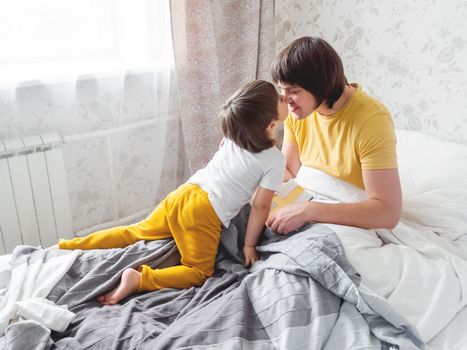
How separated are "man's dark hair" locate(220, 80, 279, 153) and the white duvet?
11.1 inches

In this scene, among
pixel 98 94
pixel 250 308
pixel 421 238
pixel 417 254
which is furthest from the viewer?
pixel 98 94

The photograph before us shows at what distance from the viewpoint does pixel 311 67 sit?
128 cm

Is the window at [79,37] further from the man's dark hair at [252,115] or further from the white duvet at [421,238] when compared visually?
the white duvet at [421,238]

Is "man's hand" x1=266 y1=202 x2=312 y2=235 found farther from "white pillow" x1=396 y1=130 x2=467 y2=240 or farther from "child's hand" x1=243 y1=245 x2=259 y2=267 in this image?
"white pillow" x1=396 y1=130 x2=467 y2=240

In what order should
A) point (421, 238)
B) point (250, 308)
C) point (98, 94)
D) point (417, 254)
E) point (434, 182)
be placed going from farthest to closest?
point (98, 94), point (434, 182), point (421, 238), point (417, 254), point (250, 308)

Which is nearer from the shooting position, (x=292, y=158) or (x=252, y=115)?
(x=252, y=115)

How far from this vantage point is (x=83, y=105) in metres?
1.86

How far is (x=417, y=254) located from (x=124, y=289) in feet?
2.58

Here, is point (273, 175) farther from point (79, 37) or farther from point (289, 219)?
point (79, 37)

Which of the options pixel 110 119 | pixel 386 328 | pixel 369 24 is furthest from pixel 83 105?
pixel 386 328

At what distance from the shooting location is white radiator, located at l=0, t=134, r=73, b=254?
1.68 m

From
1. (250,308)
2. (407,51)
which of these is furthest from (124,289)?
(407,51)

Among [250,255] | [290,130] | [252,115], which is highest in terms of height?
[252,115]

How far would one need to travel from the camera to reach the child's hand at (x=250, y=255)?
130 centimetres
